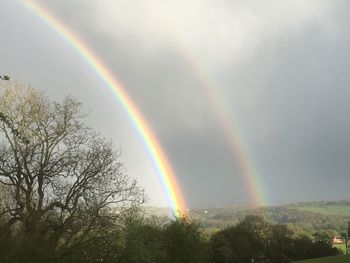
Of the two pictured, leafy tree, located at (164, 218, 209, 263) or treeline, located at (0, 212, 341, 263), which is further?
leafy tree, located at (164, 218, 209, 263)

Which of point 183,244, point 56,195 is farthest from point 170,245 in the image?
point 56,195

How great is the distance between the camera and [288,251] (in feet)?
392

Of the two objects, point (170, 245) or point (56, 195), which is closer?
point (56, 195)

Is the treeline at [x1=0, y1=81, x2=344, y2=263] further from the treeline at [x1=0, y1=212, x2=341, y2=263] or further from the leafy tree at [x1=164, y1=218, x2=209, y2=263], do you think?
the leafy tree at [x1=164, y1=218, x2=209, y2=263]

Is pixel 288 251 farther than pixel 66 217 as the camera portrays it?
Yes

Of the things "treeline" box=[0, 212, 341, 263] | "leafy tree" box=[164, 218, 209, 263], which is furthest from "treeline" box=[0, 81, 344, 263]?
"leafy tree" box=[164, 218, 209, 263]

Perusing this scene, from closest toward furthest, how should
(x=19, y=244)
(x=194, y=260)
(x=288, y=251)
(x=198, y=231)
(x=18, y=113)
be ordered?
(x=19, y=244) < (x=18, y=113) < (x=194, y=260) < (x=198, y=231) < (x=288, y=251)

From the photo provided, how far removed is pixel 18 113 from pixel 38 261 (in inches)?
479

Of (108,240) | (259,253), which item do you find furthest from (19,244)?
(259,253)

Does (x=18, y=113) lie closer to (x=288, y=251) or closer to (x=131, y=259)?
(x=131, y=259)

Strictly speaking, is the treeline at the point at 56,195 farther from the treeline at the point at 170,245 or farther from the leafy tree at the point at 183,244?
the leafy tree at the point at 183,244

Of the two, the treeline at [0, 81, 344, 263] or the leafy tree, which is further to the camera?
the leafy tree

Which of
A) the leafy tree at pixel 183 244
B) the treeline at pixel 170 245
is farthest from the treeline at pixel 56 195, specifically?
the leafy tree at pixel 183 244

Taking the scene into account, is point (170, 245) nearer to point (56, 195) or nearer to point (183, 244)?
point (183, 244)
